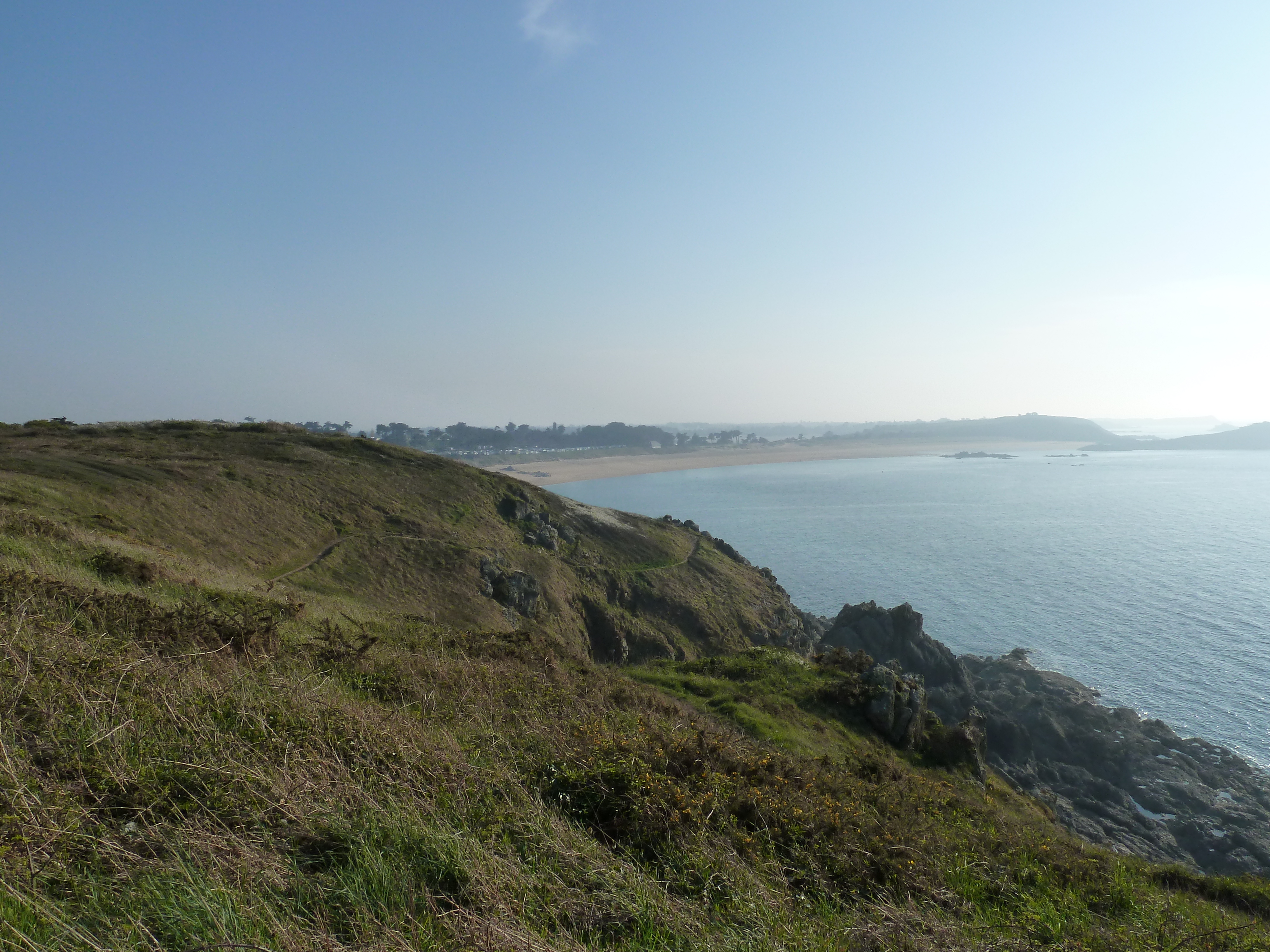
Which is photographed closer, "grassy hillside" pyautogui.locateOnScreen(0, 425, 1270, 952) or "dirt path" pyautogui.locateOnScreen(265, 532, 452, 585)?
"grassy hillside" pyautogui.locateOnScreen(0, 425, 1270, 952)

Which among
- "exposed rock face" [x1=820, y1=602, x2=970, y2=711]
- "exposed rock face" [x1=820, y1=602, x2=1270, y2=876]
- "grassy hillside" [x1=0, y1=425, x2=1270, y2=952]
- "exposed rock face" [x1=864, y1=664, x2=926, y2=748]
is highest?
"grassy hillside" [x1=0, y1=425, x2=1270, y2=952]

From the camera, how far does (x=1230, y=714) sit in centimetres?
3422

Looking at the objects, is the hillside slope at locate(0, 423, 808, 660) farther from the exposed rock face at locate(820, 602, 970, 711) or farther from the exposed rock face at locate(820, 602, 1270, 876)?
the exposed rock face at locate(820, 602, 1270, 876)

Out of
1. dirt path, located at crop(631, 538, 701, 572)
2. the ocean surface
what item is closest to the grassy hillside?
the ocean surface

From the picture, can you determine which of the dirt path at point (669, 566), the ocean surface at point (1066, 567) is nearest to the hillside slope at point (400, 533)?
the dirt path at point (669, 566)

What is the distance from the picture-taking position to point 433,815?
211 inches

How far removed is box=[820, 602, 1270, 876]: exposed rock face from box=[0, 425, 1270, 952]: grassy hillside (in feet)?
42.5

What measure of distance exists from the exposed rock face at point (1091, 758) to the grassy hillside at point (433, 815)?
12.9 m

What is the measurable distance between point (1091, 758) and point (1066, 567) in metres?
Result: 39.5

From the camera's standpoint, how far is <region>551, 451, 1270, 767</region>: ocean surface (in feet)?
128

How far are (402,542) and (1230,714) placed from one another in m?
48.2

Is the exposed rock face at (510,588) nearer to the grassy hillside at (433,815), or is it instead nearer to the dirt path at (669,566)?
the dirt path at (669,566)

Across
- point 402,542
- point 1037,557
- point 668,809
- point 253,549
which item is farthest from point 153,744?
point 1037,557

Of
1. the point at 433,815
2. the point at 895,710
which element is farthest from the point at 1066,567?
the point at 433,815
